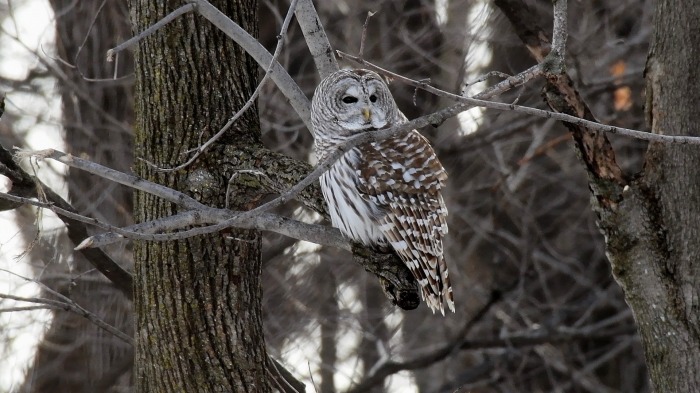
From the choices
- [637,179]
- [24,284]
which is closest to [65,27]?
[24,284]

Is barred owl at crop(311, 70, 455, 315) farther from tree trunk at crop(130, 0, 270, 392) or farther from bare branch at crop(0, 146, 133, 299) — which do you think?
bare branch at crop(0, 146, 133, 299)

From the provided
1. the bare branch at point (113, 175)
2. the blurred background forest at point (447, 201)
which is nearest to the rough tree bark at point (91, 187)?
the blurred background forest at point (447, 201)

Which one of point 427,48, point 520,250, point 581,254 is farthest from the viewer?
point 581,254

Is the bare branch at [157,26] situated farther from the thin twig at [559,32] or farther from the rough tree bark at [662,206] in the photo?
the rough tree bark at [662,206]

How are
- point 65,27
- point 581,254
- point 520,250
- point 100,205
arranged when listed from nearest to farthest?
point 100,205 → point 65,27 → point 520,250 → point 581,254

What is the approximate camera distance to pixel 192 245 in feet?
14.3

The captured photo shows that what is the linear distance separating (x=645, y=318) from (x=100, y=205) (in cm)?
450

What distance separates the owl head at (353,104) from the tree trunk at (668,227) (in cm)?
122

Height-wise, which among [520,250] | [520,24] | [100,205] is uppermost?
[520,250]

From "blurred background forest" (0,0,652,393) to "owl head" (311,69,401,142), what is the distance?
1.80 m

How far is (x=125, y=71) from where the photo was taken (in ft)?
26.2

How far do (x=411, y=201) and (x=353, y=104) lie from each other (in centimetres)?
59

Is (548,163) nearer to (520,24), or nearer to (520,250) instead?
(520,250)

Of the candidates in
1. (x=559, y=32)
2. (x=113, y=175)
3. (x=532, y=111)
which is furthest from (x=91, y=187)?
(x=532, y=111)
